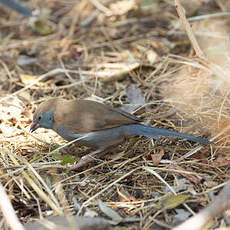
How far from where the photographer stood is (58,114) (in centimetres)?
388

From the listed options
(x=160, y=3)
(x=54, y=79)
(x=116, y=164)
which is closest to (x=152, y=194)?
(x=116, y=164)

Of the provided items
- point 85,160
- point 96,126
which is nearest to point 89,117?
point 96,126

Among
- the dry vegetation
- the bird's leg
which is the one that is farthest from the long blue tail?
the bird's leg

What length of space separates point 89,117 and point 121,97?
115 centimetres

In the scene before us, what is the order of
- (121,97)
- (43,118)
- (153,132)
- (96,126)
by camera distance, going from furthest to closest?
(121,97) → (43,118) → (96,126) → (153,132)

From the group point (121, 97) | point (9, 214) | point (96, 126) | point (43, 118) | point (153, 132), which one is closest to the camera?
point (9, 214)

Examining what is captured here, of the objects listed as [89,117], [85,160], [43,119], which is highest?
[89,117]

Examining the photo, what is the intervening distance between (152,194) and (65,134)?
111 cm

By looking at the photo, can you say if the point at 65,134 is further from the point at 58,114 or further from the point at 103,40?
the point at 103,40

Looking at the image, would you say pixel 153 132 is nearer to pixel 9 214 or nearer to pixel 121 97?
pixel 121 97

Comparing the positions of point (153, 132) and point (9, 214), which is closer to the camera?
point (9, 214)

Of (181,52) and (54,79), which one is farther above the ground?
(181,52)

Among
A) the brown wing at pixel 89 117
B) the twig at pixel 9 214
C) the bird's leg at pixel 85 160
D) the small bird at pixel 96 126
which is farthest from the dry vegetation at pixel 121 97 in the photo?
the twig at pixel 9 214

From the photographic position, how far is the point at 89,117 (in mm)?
3719
